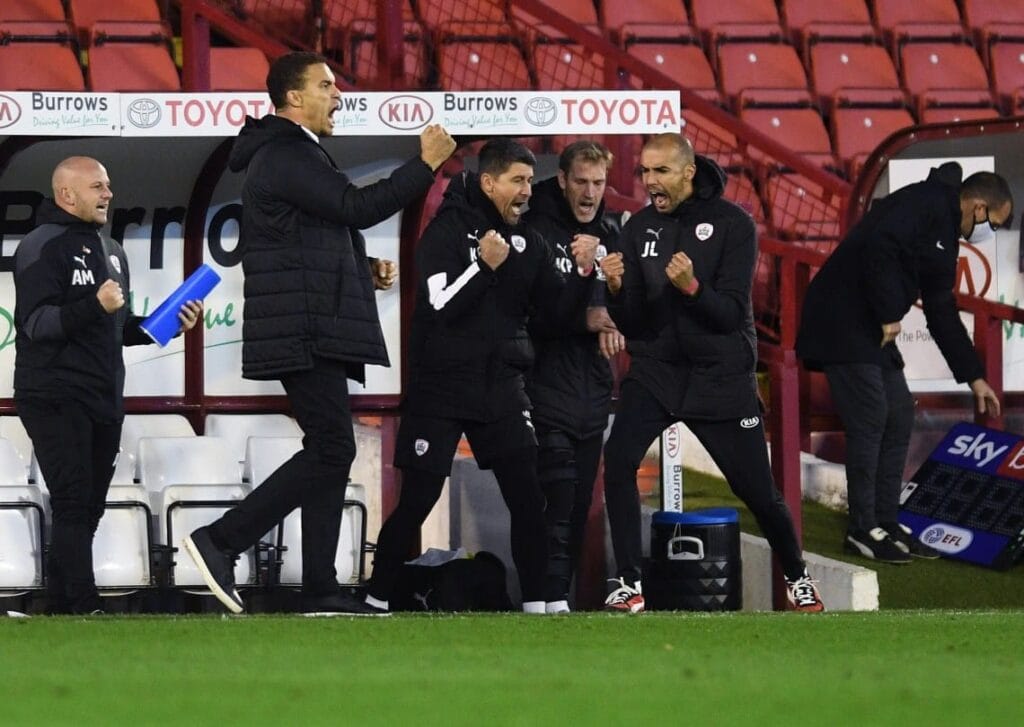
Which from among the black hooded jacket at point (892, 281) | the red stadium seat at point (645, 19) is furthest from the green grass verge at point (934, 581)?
the red stadium seat at point (645, 19)

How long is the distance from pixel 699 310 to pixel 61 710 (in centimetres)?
378

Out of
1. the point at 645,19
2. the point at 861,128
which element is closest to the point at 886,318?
the point at 861,128

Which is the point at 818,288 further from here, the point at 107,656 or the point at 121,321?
the point at 107,656

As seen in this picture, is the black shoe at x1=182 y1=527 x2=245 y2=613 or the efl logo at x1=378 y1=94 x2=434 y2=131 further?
the efl logo at x1=378 y1=94 x2=434 y2=131

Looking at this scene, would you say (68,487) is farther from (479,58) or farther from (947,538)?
(479,58)

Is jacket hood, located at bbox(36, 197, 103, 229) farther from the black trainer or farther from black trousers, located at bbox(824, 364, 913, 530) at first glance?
the black trainer

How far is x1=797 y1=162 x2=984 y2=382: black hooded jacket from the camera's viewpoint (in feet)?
28.7

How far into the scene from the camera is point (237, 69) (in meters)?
11.8

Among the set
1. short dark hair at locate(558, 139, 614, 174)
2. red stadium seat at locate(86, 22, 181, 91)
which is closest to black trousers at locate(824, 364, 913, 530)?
short dark hair at locate(558, 139, 614, 174)

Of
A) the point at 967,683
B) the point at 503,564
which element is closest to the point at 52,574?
the point at 503,564

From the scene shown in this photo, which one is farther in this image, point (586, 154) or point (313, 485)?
point (586, 154)

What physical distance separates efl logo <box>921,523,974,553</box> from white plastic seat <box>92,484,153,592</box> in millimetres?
3663

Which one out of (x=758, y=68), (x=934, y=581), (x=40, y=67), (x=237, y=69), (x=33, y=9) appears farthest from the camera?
(x=758, y=68)

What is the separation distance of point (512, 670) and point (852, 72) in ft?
36.3
